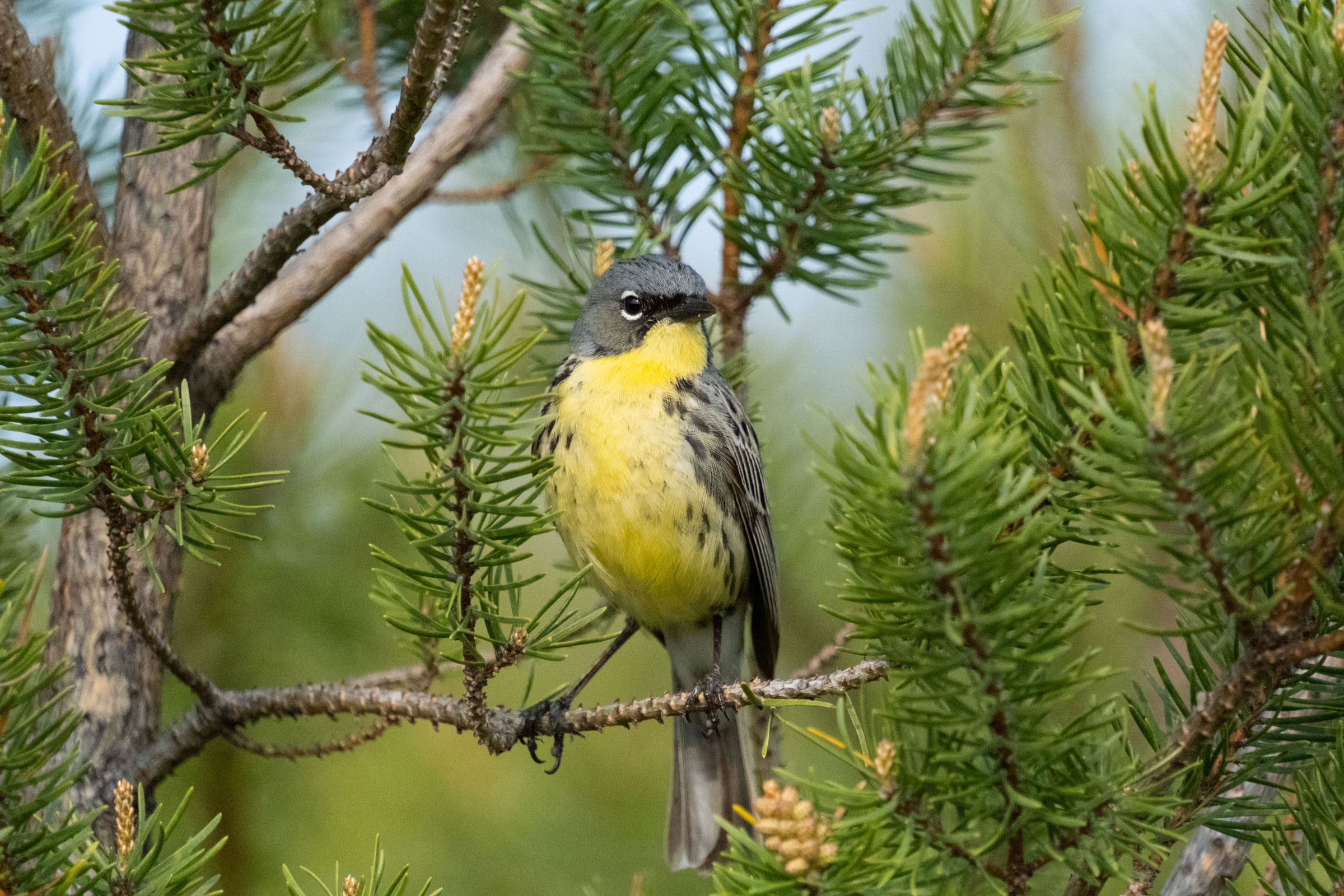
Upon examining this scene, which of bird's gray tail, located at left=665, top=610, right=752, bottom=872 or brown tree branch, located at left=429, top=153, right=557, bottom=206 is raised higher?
brown tree branch, located at left=429, top=153, right=557, bottom=206

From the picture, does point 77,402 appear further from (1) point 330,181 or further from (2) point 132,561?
(2) point 132,561

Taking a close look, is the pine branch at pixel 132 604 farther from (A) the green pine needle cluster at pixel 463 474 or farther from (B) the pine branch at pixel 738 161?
(B) the pine branch at pixel 738 161

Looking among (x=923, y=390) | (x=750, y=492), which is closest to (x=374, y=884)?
(x=923, y=390)

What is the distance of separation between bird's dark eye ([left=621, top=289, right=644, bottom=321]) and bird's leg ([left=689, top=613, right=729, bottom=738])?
3.07 ft

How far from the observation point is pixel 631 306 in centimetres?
318

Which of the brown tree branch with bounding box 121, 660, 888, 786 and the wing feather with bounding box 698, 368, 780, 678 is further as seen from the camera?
the wing feather with bounding box 698, 368, 780, 678

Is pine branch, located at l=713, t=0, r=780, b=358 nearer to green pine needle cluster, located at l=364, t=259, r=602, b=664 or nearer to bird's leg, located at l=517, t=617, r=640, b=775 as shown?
bird's leg, located at l=517, t=617, r=640, b=775

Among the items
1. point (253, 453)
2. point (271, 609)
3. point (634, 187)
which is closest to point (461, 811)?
point (271, 609)

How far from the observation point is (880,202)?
241 centimetres

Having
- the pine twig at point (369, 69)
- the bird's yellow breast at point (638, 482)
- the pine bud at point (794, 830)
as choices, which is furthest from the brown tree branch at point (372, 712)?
the pine twig at point (369, 69)

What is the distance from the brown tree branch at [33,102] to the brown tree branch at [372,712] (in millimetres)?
883

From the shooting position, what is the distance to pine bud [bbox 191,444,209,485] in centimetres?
155

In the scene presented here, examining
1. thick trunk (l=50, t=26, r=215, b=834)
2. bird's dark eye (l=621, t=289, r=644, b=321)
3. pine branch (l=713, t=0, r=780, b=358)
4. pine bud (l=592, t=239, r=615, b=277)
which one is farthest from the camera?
bird's dark eye (l=621, t=289, r=644, b=321)

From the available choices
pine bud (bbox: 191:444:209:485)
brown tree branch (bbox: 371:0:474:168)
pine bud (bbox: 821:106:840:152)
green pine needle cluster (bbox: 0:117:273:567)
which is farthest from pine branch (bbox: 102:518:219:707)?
pine bud (bbox: 821:106:840:152)
